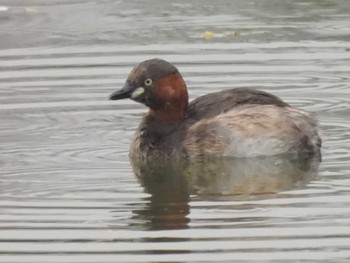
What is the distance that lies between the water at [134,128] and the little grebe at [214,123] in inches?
9.8

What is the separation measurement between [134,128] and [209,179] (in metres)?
2.06

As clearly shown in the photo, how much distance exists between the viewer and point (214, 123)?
14.2 metres

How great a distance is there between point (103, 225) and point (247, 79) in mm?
5344

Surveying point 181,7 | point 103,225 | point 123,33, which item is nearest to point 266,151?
point 103,225

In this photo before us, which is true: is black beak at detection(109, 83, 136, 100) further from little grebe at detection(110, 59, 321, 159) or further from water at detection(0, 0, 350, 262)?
water at detection(0, 0, 350, 262)

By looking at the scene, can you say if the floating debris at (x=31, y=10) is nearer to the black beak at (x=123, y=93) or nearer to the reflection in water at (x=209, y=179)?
the black beak at (x=123, y=93)

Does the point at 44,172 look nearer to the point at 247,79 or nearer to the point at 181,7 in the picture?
the point at 247,79

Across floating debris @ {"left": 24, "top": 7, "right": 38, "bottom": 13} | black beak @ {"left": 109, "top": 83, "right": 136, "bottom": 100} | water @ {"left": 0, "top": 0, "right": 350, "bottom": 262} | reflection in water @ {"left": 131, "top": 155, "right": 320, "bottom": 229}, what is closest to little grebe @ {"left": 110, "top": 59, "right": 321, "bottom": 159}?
black beak @ {"left": 109, "top": 83, "right": 136, "bottom": 100}

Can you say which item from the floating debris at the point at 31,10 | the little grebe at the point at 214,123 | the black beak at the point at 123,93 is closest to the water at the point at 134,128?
the floating debris at the point at 31,10

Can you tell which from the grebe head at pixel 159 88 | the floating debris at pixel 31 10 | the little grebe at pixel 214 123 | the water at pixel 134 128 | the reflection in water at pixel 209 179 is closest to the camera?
the water at pixel 134 128

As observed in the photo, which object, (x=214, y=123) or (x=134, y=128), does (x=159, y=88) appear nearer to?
(x=214, y=123)

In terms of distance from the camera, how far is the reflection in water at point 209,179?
1208 centimetres

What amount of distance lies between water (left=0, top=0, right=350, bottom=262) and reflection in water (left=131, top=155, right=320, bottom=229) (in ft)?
0.07

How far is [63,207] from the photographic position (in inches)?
472
